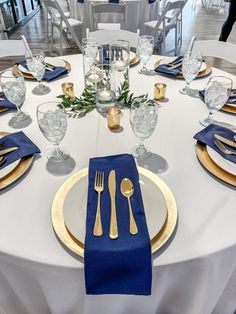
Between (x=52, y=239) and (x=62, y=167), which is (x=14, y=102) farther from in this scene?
(x=52, y=239)

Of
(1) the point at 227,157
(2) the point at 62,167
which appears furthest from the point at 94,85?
(1) the point at 227,157

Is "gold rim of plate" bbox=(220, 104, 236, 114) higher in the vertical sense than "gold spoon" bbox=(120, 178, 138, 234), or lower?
higher

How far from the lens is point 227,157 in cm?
74

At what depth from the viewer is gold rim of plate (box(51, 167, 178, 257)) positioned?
538 mm

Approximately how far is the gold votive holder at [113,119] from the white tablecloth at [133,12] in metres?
2.38

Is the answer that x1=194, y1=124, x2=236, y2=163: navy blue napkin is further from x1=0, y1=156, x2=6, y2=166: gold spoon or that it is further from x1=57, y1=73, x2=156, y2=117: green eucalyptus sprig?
x1=0, y1=156, x2=6, y2=166: gold spoon

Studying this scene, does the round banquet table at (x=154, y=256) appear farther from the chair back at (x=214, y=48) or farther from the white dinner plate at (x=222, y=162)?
the chair back at (x=214, y=48)

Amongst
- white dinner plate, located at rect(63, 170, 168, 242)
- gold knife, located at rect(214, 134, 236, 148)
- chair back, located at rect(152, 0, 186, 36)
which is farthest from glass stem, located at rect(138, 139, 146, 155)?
chair back, located at rect(152, 0, 186, 36)

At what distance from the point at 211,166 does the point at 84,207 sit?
15.1 inches

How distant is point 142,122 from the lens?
2.54 feet

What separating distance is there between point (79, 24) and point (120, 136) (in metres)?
3.02

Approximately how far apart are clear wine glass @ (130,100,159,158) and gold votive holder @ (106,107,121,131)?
0.12 m

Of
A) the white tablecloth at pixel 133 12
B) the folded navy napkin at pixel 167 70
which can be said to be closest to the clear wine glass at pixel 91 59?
the folded navy napkin at pixel 167 70

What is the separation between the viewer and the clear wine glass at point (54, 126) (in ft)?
2.46
